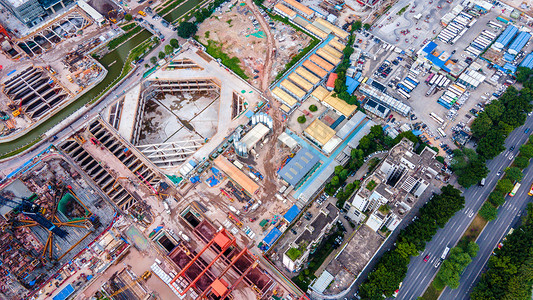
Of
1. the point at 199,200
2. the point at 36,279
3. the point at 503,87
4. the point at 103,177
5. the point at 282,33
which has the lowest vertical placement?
the point at 36,279

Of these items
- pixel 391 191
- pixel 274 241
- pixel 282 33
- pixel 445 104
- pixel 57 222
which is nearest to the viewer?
pixel 391 191

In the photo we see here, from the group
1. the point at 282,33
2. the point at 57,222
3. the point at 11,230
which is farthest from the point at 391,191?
the point at 11,230

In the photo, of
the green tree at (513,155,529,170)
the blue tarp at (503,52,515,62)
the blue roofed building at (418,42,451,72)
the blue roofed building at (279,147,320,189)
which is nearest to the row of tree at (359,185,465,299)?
the green tree at (513,155,529,170)

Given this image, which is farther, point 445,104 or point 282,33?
point 282,33

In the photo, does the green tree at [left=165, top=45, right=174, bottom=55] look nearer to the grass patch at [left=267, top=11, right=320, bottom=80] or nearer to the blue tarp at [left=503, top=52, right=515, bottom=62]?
the grass patch at [left=267, top=11, right=320, bottom=80]

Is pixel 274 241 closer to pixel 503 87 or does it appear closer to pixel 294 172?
pixel 294 172

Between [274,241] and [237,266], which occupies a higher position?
[274,241]

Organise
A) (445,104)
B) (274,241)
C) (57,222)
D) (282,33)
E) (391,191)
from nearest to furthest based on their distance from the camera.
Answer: (391,191)
(274,241)
(57,222)
(445,104)
(282,33)
